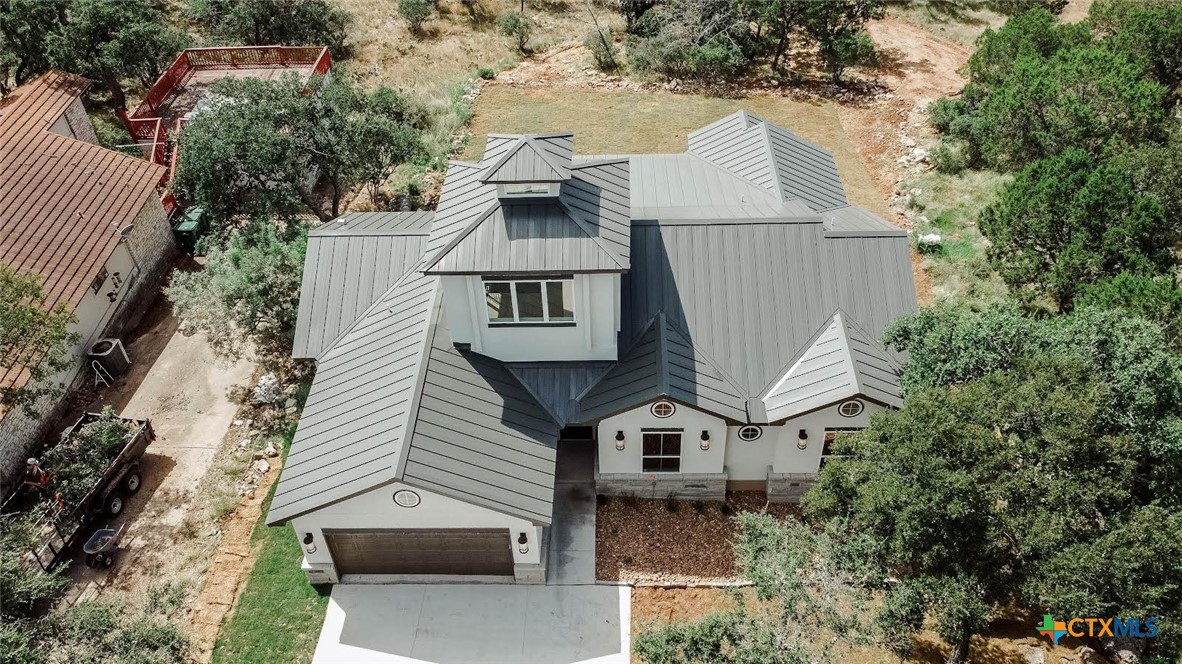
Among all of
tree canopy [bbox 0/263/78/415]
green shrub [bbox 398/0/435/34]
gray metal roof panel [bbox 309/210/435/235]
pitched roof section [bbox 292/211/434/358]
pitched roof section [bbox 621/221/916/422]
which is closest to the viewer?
pitched roof section [bbox 621/221/916/422]

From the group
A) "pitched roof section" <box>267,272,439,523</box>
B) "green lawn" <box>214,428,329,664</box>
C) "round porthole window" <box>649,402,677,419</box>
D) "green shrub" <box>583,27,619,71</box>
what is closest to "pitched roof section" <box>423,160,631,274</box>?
"pitched roof section" <box>267,272,439,523</box>

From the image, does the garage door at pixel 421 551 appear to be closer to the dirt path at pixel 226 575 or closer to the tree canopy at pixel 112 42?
the dirt path at pixel 226 575

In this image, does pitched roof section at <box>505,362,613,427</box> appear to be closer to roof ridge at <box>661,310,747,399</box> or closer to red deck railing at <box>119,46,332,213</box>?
roof ridge at <box>661,310,747,399</box>

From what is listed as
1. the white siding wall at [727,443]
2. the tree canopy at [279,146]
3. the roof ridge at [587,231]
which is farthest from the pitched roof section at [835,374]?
the tree canopy at [279,146]

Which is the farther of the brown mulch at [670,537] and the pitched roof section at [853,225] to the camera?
the pitched roof section at [853,225]

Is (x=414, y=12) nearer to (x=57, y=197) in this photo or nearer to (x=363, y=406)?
(x=57, y=197)

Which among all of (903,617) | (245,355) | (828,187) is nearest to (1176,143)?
(828,187)

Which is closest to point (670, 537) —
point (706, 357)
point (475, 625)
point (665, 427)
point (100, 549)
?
point (665, 427)
